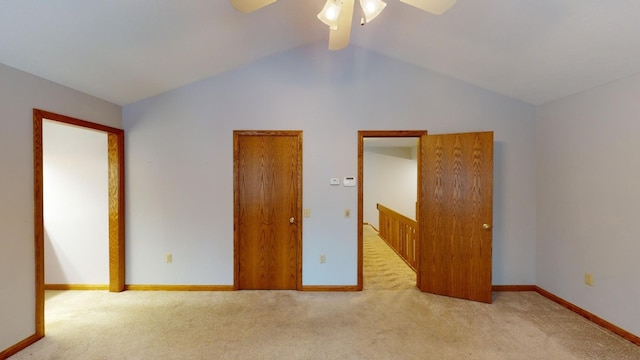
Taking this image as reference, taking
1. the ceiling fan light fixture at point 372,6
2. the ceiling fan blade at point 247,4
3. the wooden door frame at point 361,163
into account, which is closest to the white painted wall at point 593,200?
the wooden door frame at point 361,163

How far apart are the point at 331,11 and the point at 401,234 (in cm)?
396

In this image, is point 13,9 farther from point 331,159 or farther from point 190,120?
point 331,159

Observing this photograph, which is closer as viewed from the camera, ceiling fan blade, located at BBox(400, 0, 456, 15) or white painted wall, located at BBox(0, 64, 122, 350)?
ceiling fan blade, located at BBox(400, 0, 456, 15)

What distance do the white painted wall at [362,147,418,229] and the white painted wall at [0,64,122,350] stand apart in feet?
23.5

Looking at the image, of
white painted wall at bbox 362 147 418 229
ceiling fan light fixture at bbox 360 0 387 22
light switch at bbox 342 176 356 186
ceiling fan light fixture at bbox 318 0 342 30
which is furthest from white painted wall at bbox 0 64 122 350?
white painted wall at bbox 362 147 418 229

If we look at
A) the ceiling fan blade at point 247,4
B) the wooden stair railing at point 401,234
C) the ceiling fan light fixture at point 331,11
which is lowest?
the wooden stair railing at point 401,234

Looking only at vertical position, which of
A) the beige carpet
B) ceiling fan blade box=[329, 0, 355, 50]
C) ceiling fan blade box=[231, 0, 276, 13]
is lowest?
the beige carpet

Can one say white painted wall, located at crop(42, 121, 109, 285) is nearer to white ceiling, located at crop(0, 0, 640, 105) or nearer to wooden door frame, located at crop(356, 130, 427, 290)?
white ceiling, located at crop(0, 0, 640, 105)

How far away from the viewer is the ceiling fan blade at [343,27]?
1635 mm

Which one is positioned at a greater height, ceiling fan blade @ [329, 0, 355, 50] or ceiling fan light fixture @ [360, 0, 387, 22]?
ceiling fan blade @ [329, 0, 355, 50]

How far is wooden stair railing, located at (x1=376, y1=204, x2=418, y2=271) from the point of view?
4070 mm

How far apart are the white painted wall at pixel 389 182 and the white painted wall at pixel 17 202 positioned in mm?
7155

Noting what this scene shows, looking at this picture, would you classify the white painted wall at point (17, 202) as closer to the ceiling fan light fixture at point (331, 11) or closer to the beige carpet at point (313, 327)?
the beige carpet at point (313, 327)

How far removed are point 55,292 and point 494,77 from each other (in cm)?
584
